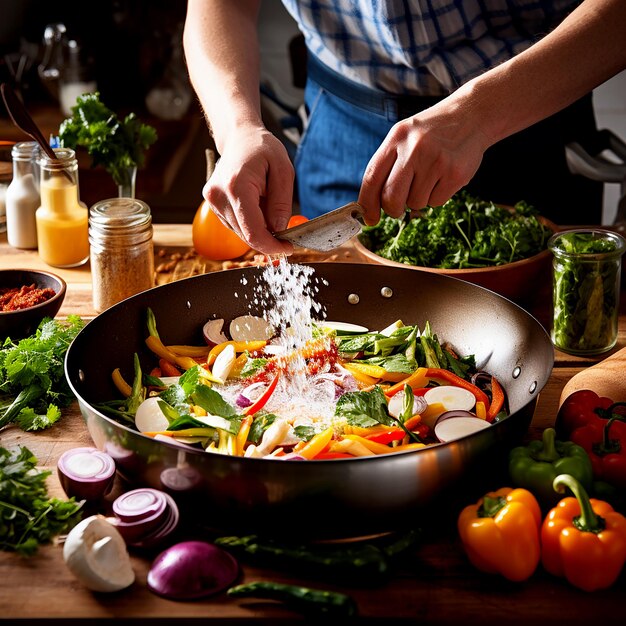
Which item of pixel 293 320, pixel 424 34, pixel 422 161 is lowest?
pixel 293 320

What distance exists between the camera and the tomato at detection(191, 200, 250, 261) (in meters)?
2.23

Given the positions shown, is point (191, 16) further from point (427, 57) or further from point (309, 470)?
point (309, 470)

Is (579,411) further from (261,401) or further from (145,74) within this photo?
(145,74)

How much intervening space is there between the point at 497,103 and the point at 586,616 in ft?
3.08

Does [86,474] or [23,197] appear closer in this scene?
[86,474]

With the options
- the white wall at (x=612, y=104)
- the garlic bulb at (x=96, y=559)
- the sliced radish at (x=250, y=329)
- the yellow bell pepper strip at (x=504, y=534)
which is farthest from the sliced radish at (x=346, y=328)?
the white wall at (x=612, y=104)

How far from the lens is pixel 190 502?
1.26 metres

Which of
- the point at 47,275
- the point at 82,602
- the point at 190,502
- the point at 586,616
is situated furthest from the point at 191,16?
the point at 586,616

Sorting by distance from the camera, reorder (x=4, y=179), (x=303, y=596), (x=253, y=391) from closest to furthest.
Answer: (x=303, y=596)
(x=253, y=391)
(x=4, y=179)

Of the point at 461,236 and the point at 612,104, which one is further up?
the point at 461,236

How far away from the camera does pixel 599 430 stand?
139 cm

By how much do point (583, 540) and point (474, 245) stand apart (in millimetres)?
953

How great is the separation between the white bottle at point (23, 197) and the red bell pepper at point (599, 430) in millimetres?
1474

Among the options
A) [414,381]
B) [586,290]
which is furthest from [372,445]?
[586,290]
